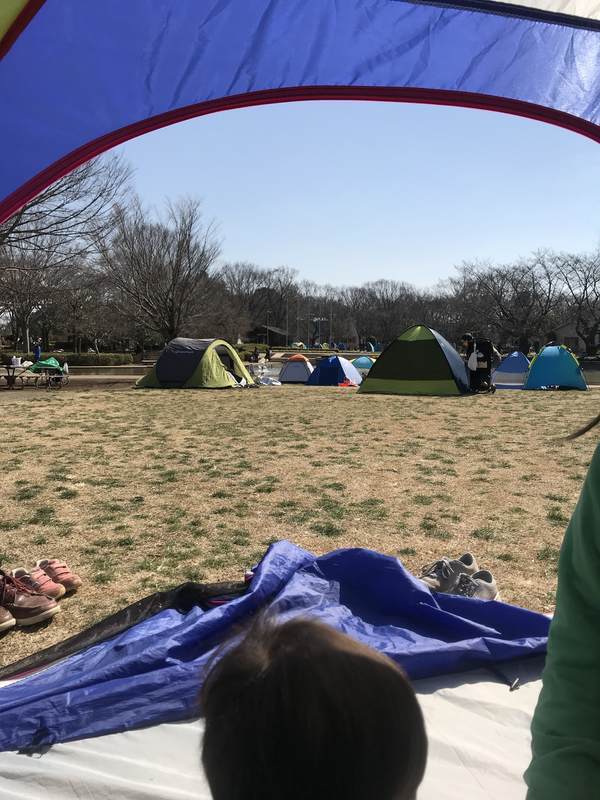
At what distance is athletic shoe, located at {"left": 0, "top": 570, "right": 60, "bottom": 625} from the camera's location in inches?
123

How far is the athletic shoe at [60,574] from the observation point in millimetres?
3471

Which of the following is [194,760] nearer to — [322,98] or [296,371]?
[322,98]

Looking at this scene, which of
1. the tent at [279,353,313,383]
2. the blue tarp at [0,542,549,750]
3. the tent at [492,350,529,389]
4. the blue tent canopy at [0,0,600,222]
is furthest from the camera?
the tent at [492,350,529,389]

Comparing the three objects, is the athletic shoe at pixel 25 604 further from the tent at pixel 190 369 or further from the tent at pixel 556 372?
the tent at pixel 556 372

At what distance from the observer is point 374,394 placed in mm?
15305

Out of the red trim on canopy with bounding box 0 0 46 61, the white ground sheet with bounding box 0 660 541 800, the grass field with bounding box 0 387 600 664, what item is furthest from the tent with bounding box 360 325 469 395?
the red trim on canopy with bounding box 0 0 46 61

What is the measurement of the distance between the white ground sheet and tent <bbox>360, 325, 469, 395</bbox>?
42.6ft

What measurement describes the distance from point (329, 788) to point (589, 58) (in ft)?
9.76

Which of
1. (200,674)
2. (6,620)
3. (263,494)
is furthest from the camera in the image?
(263,494)

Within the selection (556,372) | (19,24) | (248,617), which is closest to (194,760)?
(248,617)

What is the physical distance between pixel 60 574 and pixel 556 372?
1641 cm

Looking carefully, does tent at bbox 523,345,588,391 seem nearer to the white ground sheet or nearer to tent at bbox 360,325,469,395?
tent at bbox 360,325,469,395

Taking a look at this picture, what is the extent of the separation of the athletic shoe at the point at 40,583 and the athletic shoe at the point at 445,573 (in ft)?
6.39

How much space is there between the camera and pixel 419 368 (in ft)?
50.1
